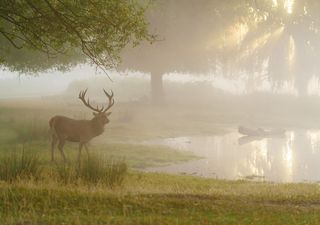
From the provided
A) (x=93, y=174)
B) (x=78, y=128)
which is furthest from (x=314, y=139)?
(x=93, y=174)

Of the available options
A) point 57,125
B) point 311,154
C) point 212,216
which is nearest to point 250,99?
point 311,154

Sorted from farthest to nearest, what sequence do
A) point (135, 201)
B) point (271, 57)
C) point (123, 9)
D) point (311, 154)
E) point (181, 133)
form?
point (271, 57)
point (181, 133)
point (311, 154)
point (123, 9)
point (135, 201)

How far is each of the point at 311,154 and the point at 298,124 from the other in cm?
1857

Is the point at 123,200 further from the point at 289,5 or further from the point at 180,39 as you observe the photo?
the point at 289,5

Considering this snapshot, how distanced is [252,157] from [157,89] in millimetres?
28042

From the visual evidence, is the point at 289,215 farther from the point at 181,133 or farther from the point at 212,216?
the point at 181,133

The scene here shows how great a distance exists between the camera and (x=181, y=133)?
37.2 meters

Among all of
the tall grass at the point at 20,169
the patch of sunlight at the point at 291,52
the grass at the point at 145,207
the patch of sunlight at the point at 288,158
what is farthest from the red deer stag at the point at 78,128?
the patch of sunlight at the point at 291,52

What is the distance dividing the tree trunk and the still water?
16.9 m

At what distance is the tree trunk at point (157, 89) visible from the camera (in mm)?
54356

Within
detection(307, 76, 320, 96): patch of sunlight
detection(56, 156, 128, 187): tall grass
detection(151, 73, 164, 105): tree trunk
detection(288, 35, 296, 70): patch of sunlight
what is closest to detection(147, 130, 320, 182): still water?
detection(56, 156, 128, 187): tall grass

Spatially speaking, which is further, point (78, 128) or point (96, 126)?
point (96, 126)

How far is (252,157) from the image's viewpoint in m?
27.8

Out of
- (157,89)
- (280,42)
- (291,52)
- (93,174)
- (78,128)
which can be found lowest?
(93,174)
